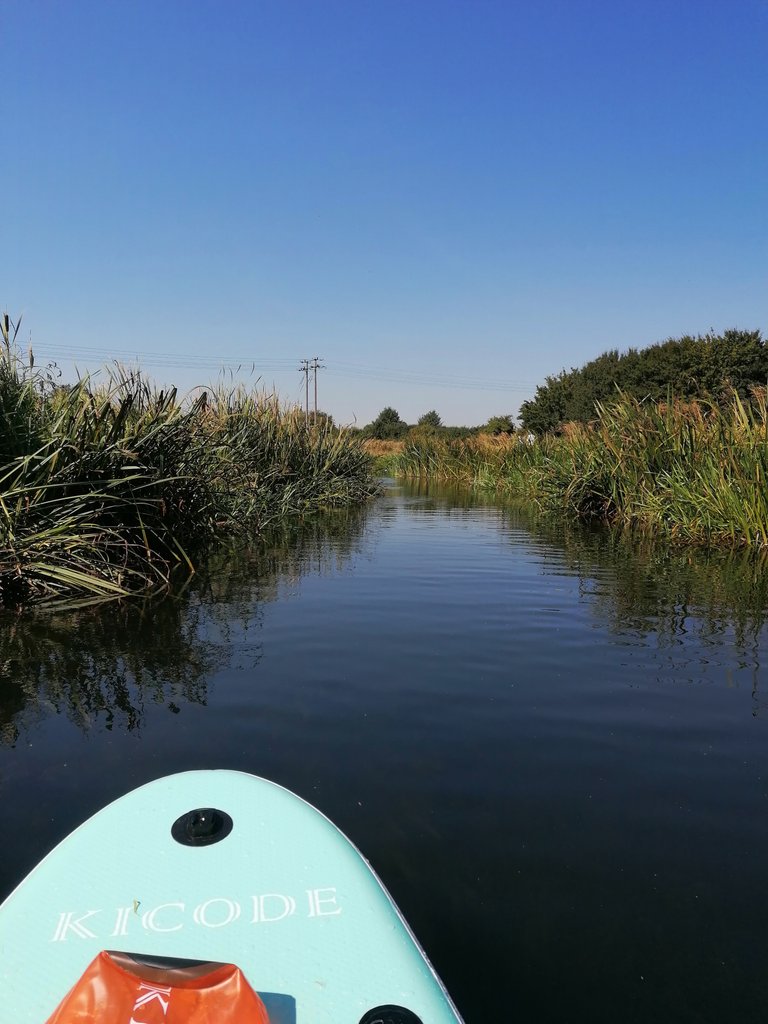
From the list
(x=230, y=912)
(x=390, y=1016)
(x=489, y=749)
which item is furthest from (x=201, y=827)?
(x=489, y=749)

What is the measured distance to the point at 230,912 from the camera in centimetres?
184

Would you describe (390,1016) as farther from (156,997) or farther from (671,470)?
(671,470)

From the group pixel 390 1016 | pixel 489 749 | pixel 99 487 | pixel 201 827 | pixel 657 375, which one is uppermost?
pixel 657 375

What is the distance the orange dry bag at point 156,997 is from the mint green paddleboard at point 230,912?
90 mm

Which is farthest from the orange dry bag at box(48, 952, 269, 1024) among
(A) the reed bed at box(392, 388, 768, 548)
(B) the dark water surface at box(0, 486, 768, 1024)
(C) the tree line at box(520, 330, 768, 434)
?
(C) the tree line at box(520, 330, 768, 434)

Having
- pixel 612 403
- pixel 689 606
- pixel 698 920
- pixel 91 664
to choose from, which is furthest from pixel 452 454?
pixel 698 920

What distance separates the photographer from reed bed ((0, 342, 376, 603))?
590 cm

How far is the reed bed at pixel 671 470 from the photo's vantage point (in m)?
9.62

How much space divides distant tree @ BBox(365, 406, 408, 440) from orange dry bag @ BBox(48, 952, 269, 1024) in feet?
209

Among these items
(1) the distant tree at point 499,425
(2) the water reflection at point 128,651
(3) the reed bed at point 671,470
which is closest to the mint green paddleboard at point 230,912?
(2) the water reflection at point 128,651

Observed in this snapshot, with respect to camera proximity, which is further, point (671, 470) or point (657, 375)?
point (657, 375)

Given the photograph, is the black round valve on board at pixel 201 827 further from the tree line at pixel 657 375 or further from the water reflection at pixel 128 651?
the tree line at pixel 657 375

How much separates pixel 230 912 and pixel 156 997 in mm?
337

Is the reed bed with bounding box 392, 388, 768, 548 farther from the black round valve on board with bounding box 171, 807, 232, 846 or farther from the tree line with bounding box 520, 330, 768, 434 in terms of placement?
the tree line with bounding box 520, 330, 768, 434
